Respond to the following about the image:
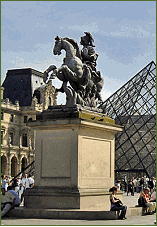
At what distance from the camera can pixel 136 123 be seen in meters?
59.8

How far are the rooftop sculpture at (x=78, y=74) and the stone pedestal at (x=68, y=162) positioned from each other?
74cm

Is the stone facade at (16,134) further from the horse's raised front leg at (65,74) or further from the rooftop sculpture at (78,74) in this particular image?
the horse's raised front leg at (65,74)

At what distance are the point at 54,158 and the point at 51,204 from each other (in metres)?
1.15

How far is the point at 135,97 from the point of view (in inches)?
2493

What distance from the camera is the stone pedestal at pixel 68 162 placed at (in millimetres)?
12125

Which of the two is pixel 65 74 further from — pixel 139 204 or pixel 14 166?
pixel 14 166

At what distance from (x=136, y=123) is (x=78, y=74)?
46820 millimetres

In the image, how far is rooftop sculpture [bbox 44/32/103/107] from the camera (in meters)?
13.3

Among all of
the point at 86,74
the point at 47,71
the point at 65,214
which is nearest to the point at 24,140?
the point at 86,74

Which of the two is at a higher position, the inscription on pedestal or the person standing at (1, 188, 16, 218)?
the inscription on pedestal

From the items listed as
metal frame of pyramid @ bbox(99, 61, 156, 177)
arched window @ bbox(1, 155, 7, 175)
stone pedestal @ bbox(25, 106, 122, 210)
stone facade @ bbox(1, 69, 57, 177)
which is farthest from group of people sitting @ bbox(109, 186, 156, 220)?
stone facade @ bbox(1, 69, 57, 177)

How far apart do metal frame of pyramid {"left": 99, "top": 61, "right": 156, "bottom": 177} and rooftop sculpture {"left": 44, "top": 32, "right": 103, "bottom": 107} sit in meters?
37.7

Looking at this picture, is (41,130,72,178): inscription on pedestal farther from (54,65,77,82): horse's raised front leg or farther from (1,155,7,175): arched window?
(1,155,7,175): arched window

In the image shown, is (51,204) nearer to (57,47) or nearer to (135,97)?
(57,47)
